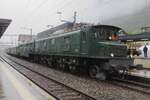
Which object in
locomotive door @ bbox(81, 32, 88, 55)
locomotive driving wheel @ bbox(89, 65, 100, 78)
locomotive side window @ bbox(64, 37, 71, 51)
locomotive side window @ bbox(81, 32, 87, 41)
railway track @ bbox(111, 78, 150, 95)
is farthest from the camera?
locomotive side window @ bbox(64, 37, 71, 51)

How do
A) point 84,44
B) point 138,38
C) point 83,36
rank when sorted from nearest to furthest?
1. point 84,44
2. point 83,36
3. point 138,38

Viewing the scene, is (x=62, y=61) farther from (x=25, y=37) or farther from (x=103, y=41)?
(x=25, y=37)

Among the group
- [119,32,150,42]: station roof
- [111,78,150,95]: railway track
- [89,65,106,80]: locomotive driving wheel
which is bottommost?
[111,78,150,95]: railway track

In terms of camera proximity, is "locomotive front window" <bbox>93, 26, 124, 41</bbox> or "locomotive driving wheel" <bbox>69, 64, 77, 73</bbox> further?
"locomotive driving wheel" <bbox>69, 64, 77, 73</bbox>

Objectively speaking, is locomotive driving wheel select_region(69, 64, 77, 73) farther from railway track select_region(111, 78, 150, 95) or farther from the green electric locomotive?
railway track select_region(111, 78, 150, 95)

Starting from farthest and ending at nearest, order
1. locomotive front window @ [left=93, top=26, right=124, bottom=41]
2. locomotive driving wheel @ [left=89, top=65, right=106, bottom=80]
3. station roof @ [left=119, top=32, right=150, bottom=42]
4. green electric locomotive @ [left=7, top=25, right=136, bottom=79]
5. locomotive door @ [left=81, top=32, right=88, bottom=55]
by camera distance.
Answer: station roof @ [left=119, top=32, right=150, bottom=42] < locomotive door @ [left=81, top=32, right=88, bottom=55] < locomotive front window @ [left=93, top=26, right=124, bottom=41] < locomotive driving wheel @ [left=89, top=65, right=106, bottom=80] < green electric locomotive @ [left=7, top=25, right=136, bottom=79]

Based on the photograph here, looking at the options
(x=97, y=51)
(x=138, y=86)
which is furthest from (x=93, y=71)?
(x=138, y=86)

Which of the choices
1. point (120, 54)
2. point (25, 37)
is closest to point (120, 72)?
point (120, 54)

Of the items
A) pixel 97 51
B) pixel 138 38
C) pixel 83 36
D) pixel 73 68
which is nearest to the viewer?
pixel 97 51

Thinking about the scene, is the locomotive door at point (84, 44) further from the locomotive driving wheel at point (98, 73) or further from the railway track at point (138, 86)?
the railway track at point (138, 86)

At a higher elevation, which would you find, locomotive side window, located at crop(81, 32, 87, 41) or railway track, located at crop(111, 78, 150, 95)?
locomotive side window, located at crop(81, 32, 87, 41)

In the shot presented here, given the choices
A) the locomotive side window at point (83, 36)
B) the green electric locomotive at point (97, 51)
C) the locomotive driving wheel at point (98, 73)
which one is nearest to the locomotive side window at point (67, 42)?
the green electric locomotive at point (97, 51)

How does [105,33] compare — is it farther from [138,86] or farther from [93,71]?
[138,86]

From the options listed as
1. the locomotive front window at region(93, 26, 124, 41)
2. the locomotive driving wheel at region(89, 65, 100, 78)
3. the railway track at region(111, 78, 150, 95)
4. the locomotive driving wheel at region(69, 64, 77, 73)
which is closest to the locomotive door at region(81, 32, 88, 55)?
the locomotive front window at region(93, 26, 124, 41)
